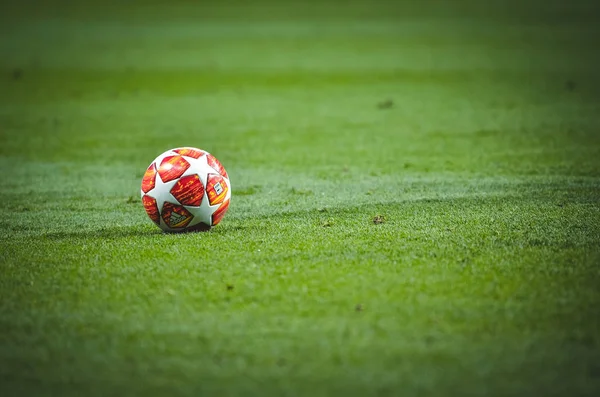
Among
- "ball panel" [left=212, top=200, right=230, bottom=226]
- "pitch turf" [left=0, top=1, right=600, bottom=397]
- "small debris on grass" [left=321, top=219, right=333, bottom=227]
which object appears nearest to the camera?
"pitch turf" [left=0, top=1, right=600, bottom=397]

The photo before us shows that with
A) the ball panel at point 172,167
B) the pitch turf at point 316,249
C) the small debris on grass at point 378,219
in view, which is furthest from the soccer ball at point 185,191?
the small debris on grass at point 378,219

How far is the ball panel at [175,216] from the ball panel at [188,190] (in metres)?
0.09

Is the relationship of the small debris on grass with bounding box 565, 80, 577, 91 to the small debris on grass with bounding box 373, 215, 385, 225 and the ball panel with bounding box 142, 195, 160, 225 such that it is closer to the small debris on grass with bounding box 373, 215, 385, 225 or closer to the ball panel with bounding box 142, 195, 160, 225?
the small debris on grass with bounding box 373, 215, 385, 225

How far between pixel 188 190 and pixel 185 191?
3 cm

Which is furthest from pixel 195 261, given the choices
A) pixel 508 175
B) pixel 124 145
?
pixel 124 145

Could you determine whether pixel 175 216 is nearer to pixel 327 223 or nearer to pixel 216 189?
pixel 216 189

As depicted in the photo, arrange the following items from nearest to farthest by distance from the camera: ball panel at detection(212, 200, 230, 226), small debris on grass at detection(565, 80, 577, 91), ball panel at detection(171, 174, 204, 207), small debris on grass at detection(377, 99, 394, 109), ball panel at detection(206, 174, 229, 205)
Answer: ball panel at detection(171, 174, 204, 207) < ball panel at detection(206, 174, 229, 205) < ball panel at detection(212, 200, 230, 226) < small debris on grass at detection(377, 99, 394, 109) < small debris on grass at detection(565, 80, 577, 91)

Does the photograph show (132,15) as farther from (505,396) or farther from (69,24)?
(505,396)

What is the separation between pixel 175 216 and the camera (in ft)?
22.0

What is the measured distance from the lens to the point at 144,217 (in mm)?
7887

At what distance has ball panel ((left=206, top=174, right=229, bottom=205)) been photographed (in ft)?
21.9

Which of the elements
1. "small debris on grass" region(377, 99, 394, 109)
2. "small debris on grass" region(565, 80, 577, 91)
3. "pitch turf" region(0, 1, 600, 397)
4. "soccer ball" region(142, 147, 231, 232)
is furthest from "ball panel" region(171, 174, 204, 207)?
"small debris on grass" region(565, 80, 577, 91)

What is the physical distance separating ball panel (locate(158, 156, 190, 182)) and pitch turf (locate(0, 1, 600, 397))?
0.53m

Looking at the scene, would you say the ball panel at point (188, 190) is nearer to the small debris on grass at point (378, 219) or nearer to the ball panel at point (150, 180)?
the ball panel at point (150, 180)
